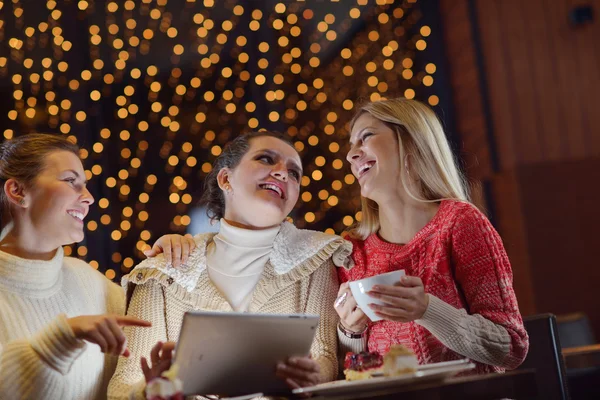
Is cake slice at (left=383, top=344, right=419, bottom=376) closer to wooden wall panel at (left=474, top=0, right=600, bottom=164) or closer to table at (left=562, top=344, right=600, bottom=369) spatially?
table at (left=562, top=344, right=600, bottom=369)

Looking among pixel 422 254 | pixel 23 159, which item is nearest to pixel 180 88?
pixel 23 159

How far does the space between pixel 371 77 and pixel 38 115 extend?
1603 millimetres

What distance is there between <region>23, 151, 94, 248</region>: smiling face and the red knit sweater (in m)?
0.73

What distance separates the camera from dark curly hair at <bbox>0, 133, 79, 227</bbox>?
157 centimetres

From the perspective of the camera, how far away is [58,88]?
2898 mm

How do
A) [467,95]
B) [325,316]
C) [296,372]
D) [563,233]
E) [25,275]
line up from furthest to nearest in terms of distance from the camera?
[467,95] → [563,233] → [325,316] → [25,275] → [296,372]

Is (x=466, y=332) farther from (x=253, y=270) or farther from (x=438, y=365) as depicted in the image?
(x=253, y=270)

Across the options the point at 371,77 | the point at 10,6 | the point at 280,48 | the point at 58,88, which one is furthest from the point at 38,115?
the point at 371,77

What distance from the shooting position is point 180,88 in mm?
3020

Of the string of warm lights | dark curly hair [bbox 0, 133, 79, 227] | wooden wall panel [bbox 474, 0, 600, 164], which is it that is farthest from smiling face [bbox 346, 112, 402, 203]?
wooden wall panel [bbox 474, 0, 600, 164]

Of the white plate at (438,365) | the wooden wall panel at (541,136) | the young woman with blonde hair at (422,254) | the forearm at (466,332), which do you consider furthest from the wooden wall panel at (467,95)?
the white plate at (438,365)

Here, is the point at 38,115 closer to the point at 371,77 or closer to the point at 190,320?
the point at 371,77

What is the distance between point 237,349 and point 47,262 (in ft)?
2.32

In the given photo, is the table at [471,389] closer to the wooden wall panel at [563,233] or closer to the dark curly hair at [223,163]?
the dark curly hair at [223,163]
